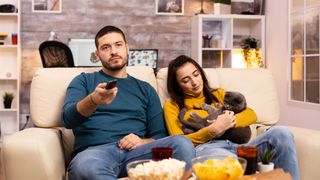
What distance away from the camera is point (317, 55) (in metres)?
3.77

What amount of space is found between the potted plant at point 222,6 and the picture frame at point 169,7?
0.47m

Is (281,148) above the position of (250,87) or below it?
below

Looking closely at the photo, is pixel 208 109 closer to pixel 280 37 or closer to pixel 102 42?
pixel 102 42

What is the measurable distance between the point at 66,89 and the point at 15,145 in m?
0.57

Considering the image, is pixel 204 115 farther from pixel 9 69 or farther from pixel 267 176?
pixel 9 69

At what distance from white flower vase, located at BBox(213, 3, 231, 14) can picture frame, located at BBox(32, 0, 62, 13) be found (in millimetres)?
1989

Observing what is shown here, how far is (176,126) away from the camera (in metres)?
2.13

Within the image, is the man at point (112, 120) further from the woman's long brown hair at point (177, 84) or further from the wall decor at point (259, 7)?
the wall decor at point (259, 7)

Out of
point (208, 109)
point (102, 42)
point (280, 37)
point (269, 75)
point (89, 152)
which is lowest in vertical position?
point (89, 152)

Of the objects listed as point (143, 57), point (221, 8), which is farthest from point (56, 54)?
point (221, 8)

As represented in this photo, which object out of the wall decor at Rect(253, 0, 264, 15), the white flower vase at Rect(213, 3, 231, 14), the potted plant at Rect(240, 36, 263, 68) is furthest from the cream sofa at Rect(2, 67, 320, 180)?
the wall decor at Rect(253, 0, 264, 15)

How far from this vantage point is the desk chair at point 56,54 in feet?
14.1

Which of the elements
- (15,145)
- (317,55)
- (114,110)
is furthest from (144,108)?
(317,55)

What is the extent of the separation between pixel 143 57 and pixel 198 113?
9.97 feet
